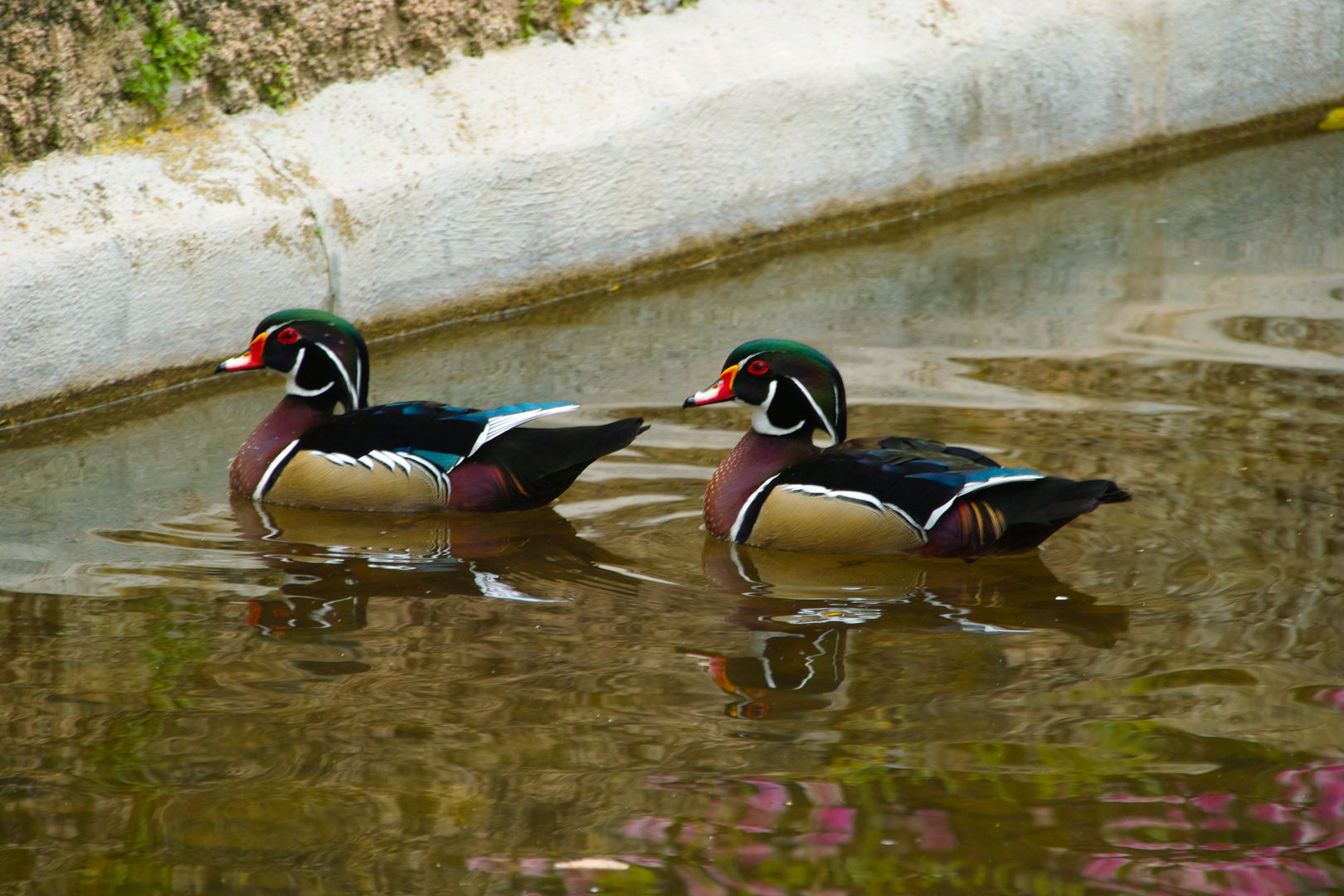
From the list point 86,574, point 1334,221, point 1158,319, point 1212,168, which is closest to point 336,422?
point 86,574

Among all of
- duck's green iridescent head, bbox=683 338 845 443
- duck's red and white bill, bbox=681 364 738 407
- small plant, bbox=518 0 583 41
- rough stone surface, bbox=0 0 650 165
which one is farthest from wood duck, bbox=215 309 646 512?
small plant, bbox=518 0 583 41

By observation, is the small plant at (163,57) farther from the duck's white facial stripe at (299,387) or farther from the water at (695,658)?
the duck's white facial stripe at (299,387)

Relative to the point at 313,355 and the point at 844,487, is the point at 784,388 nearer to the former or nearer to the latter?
the point at 844,487

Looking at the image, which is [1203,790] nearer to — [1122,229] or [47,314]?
[47,314]

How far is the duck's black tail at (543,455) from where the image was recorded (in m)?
4.99

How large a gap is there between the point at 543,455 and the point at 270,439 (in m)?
1.00

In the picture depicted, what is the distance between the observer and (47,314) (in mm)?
5953

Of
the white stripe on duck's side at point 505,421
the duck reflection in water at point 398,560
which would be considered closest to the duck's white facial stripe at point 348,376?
the duck reflection in water at point 398,560

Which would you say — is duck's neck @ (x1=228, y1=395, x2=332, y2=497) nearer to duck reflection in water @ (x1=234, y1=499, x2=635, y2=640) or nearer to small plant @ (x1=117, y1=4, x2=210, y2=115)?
duck reflection in water @ (x1=234, y1=499, x2=635, y2=640)

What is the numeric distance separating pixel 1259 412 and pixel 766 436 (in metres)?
1.99

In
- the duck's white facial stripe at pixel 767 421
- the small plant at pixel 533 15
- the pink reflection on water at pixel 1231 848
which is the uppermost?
the small plant at pixel 533 15

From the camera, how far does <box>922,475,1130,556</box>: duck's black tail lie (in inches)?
172

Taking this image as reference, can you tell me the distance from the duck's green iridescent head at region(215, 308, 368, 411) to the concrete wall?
3.79ft

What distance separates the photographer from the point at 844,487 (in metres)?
4.57
